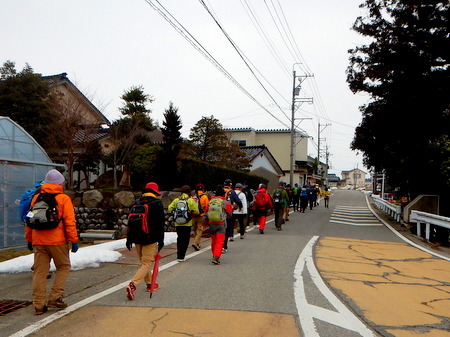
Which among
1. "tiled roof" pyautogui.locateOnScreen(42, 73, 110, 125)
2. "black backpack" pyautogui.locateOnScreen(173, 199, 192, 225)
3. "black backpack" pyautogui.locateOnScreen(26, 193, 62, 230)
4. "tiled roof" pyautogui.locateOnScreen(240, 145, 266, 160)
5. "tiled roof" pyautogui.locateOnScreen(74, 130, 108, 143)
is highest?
"tiled roof" pyautogui.locateOnScreen(42, 73, 110, 125)

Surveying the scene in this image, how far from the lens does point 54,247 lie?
541 cm

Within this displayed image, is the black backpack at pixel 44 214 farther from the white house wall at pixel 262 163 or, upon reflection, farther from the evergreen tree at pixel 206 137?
the white house wall at pixel 262 163

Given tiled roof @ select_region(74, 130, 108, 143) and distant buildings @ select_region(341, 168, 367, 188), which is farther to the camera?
distant buildings @ select_region(341, 168, 367, 188)

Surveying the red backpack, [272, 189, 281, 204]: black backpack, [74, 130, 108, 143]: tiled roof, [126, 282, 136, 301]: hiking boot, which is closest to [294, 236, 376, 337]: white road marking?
[126, 282, 136, 301]: hiking boot

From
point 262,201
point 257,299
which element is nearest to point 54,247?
point 257,299

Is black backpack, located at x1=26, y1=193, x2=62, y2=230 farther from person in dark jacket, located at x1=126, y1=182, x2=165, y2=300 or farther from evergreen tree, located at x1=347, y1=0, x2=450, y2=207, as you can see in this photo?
evergreen tree, located at x1=347, y1=0, x2=450, y2=207

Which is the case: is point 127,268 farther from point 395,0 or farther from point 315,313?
point 395,0

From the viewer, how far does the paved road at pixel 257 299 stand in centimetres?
488

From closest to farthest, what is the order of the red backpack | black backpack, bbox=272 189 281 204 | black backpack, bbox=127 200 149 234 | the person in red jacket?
black backpack, bbox=127 200 149 234 < the person in red jacket < the red backpack < black backpack, bbox=272 189 281 204

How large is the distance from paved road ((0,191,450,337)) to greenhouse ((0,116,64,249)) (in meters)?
4.83

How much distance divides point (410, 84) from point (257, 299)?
1694 centimetres

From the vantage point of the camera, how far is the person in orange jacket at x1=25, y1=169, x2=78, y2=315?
535cm

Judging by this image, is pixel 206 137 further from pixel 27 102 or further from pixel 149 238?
pixel 149 238

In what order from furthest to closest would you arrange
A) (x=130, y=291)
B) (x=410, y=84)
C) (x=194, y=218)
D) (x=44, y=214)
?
(x=410, y=84)
(x=194, y=218)
(x=130, y=291)
(x=44, y=214)
